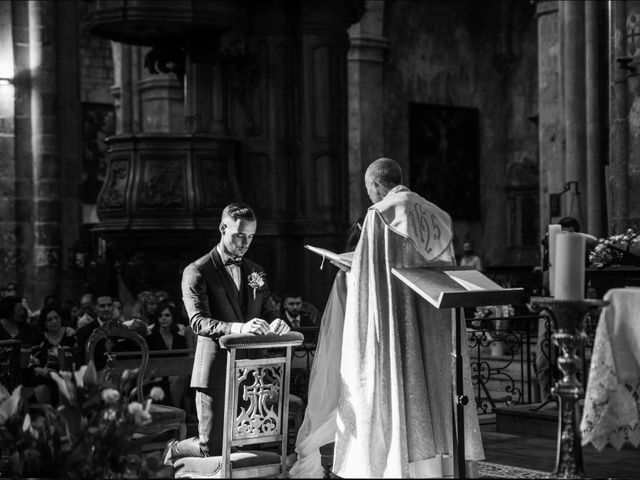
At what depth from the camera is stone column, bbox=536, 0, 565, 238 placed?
20.0 m

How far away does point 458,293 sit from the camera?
215 inches

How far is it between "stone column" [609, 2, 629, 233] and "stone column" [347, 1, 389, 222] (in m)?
12.0

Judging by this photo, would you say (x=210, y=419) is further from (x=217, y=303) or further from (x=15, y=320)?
(x=15, y=320)

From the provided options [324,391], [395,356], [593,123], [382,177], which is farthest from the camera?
[593,123]

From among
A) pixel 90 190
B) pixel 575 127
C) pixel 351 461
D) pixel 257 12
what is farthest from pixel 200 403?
pixel 90 190

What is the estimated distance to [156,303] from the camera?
461 inches

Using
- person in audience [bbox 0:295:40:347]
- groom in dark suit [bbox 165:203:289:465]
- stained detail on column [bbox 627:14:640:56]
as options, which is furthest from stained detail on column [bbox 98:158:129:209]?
groom in dark suit [bbox 165:203:289:465]

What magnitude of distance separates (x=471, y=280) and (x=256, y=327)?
3.51 feet

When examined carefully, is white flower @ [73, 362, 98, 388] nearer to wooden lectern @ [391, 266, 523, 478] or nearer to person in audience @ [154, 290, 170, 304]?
wooden lectern @ [391, 266, 523, 478]

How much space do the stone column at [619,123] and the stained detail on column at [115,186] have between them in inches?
202

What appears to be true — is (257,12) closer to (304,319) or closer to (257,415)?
(304,319)

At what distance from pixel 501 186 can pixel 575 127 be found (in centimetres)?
934

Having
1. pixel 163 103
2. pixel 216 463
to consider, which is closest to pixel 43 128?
pixel 163 103

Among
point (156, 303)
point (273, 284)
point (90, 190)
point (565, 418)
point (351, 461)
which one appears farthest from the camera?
point (90, 190)
